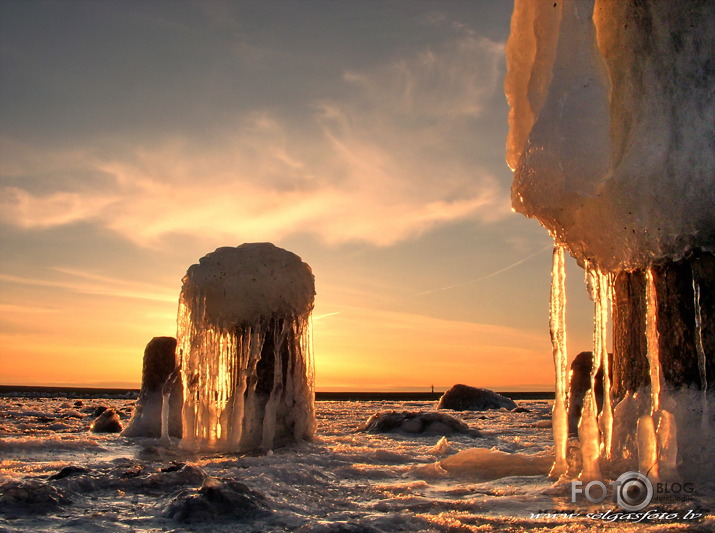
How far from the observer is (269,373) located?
249 inches

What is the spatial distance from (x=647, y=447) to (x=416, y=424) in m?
5.29

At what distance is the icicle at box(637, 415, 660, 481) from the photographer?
10.2 feet

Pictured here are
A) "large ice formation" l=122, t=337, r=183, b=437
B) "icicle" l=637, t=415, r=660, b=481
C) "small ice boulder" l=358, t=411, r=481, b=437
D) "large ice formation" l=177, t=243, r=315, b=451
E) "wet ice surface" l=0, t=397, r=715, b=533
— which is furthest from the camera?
"small ice boulder" l=358, t=411, r=481, b=437

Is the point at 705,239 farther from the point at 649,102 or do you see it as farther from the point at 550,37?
the point at 550,37

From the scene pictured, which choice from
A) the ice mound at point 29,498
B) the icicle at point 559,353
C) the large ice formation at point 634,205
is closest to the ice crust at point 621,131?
the large ice formation at point 634,205

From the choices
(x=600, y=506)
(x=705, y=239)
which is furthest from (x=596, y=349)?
(x=600, y=506)

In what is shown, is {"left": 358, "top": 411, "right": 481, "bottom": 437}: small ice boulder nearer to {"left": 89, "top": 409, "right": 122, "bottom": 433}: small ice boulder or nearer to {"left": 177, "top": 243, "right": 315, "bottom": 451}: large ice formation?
{"left": 177, "top": 243, "right": 315, "bottom": 451}: large ice formation

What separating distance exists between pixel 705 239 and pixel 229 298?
14.4 feet

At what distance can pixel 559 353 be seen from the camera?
4.12 meters

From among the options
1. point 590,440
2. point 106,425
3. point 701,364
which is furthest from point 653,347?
point 106,425

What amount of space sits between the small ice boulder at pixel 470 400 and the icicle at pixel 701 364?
40.8 ft

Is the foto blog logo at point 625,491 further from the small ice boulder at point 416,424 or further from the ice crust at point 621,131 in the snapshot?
the small ice boulder at point 416,424

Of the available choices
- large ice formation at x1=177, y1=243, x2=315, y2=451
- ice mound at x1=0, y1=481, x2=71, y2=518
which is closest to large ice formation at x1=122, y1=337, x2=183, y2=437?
large ice formation at x1=177, y1=243, x2=315, y2=451

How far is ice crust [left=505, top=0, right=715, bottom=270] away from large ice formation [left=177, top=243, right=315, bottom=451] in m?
3.07
